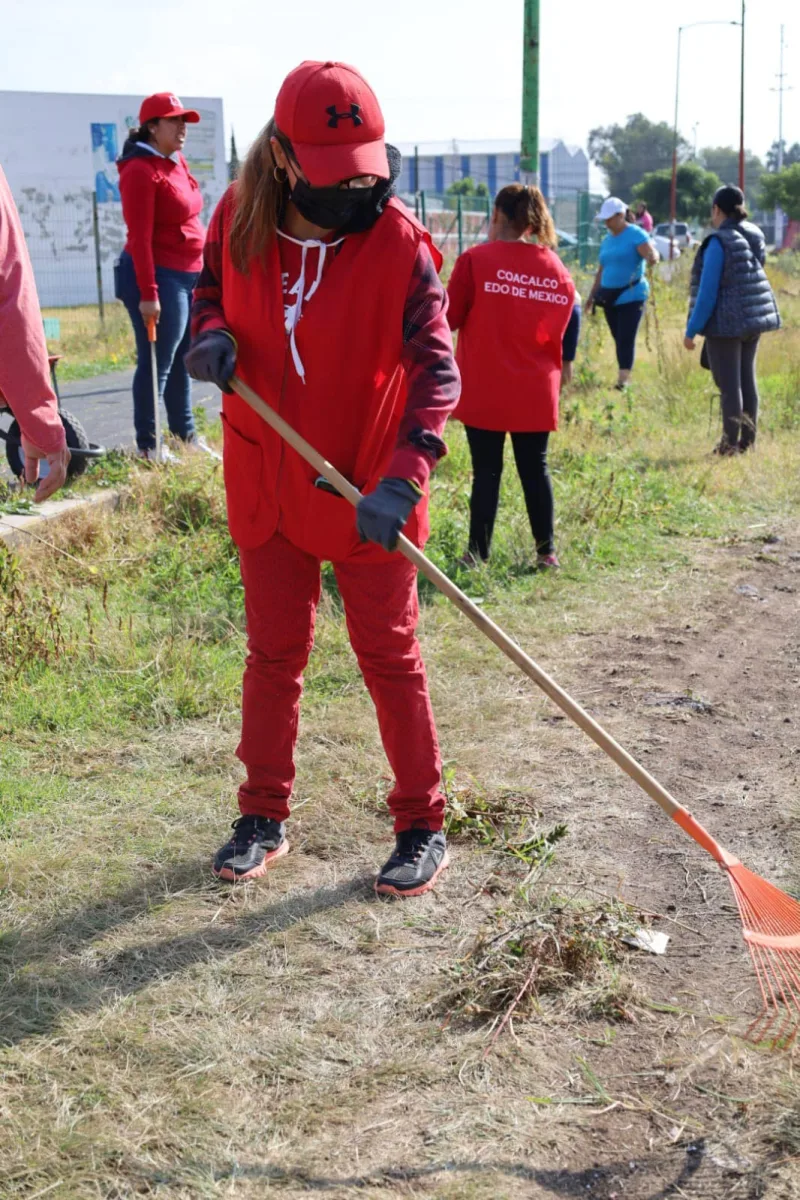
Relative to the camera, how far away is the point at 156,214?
6.70 metres

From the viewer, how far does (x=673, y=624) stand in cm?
545

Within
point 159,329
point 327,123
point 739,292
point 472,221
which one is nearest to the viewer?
point 327,123

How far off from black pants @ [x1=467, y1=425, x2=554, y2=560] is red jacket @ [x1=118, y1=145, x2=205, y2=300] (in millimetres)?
1970

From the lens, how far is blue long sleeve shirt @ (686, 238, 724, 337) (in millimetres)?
8359

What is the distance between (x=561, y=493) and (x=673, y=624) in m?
1.83

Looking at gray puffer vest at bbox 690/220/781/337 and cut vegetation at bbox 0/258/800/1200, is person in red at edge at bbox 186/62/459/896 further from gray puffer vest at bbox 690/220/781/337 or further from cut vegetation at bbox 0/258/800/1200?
gray puffer vest at bbox 690/220/781/337

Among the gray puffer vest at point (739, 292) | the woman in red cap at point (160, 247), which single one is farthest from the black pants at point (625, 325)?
the woman in red cap at point (160, 247)

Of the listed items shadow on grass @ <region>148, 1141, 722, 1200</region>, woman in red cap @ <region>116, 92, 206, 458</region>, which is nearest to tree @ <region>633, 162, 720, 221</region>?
woman in red cap @ <region>116, 92, 206, 458</region>

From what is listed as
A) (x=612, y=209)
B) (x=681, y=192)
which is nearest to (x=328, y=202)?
(x=612, y=209)

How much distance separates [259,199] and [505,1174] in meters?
2.10

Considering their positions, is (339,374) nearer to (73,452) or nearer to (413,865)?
(413,865)

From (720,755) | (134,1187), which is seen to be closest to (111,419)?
(720,755)

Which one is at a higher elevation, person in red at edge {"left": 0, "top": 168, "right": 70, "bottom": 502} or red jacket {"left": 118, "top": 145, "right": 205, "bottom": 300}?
red jacket {"left": 118, "top": 145, "right": 205, "bottom": 300}

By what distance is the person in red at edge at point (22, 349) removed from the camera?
2.63 meters
